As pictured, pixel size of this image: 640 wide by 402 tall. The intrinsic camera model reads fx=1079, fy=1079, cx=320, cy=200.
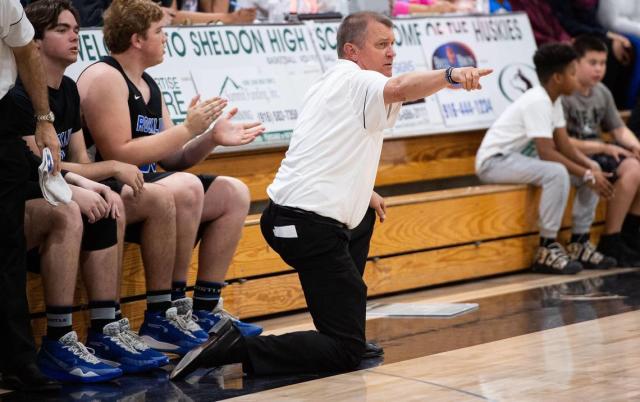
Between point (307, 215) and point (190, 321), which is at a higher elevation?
point (307, 215)

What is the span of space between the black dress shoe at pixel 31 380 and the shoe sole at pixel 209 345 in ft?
1.37

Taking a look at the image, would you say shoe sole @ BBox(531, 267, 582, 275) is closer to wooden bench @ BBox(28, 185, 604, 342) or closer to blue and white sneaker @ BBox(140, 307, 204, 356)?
wooden bench @ BBox(28, 185, 604, 342)

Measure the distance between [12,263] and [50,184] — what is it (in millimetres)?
297

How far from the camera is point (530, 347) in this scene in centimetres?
399

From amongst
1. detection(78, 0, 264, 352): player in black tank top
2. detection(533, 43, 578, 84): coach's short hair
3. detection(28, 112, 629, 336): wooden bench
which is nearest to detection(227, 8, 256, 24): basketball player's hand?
detection(28, 112, 629, 336): wooden bench

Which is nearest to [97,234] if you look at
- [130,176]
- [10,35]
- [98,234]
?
[98,234]

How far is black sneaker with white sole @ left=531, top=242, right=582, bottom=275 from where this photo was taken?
595cm

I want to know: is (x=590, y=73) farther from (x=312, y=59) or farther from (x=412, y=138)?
(x=312, y=59)

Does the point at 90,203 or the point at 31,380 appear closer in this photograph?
the point at 31,380

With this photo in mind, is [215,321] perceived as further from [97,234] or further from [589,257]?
[589,257]

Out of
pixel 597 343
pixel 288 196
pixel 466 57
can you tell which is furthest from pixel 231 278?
pixel 466 57

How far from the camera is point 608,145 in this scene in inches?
252

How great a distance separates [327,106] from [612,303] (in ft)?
6.40

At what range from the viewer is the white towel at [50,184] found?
3627 mm
